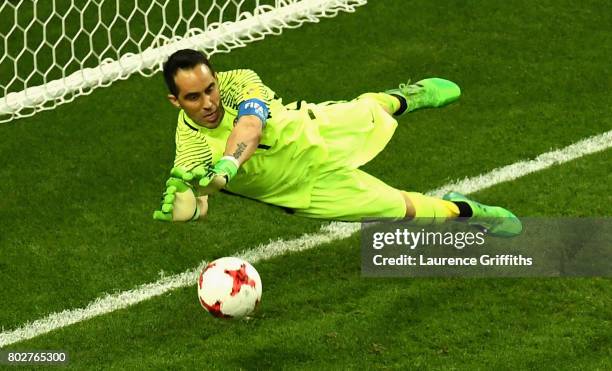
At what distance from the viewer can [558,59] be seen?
979cm

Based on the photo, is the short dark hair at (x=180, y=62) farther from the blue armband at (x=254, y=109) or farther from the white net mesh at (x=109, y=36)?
the white net mesh at (x=109, y=36)

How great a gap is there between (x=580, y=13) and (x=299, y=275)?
435 cm

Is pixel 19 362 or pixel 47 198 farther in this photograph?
pixel 47 198

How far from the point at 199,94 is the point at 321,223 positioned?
82.5 inches

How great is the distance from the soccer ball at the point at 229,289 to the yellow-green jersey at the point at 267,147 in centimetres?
51

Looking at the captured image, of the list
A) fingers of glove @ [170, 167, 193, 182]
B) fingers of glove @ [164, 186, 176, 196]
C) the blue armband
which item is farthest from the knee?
fingers of glove @ [170, 167, 193, 182]

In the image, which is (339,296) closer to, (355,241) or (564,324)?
(355,241)

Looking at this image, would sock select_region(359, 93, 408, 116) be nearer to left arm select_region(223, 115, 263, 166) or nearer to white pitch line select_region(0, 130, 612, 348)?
white pitch line select_region(0, 130, 612, 348)

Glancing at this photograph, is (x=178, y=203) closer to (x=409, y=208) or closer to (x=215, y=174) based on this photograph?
(x=215, y=174)

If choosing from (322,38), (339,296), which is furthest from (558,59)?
(339,296)

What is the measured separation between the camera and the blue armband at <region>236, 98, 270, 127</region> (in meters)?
6.18

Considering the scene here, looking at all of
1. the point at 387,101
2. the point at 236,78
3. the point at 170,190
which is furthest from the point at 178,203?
the point at 387,101

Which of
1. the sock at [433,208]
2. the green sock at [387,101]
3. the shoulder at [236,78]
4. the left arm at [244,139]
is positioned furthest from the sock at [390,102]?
the left arm at [244,139]

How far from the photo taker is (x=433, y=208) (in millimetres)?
6988
